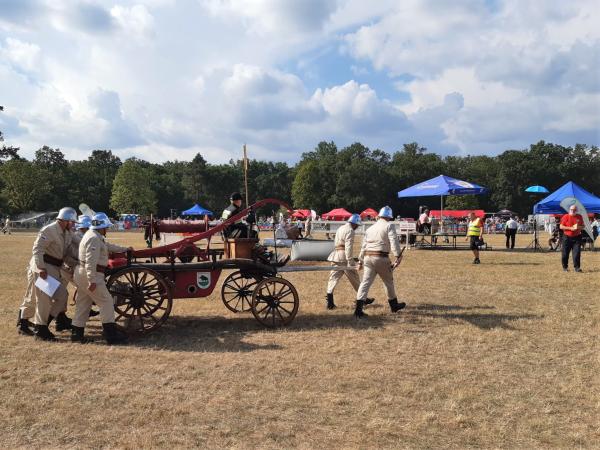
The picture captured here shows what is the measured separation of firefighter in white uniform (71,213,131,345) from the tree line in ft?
215

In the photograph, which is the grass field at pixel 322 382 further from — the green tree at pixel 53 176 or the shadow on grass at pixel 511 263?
the green tree at pixel 53 176

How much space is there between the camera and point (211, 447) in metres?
3.84

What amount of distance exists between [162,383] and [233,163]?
10606cm

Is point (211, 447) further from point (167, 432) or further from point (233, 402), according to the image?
point (233, 402)

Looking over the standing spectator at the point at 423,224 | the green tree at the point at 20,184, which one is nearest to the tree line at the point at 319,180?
the green tree at the point at 20,184

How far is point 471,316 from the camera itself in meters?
8.46

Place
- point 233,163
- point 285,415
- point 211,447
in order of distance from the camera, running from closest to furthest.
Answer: point 211,447 → point 285,415 → point 233,163

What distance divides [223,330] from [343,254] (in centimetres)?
265

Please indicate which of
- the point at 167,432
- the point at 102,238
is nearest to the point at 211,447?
the point at 167,432

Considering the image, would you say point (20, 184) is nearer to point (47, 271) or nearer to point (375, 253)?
point (47, 271)

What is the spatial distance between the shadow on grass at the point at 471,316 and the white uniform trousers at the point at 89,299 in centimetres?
470

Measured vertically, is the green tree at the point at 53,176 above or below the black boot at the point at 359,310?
above

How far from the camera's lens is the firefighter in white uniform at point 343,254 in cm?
892

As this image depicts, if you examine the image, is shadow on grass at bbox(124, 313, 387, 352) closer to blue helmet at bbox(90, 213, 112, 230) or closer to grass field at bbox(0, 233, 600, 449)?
grass field at bbox(0, 233, 600, 449)
